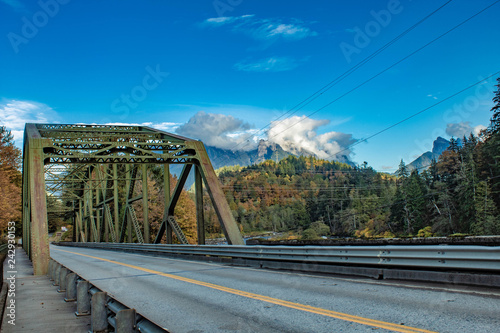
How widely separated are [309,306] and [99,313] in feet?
11.2

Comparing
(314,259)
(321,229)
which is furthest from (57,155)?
(321,229)

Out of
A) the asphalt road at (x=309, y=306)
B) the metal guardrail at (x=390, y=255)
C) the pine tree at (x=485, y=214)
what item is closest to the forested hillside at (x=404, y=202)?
the pine tree at (x=485, y=214)

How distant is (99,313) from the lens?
5.97 m

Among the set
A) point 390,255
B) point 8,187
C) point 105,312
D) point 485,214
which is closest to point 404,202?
point 485,214

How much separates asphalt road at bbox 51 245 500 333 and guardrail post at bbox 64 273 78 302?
115cm

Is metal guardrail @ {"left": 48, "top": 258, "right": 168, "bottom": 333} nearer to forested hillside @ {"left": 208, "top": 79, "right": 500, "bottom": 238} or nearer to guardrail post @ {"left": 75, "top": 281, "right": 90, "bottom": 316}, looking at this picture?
guardrail post @ {"left": 75, "top": 281, "right": 90, "bottom": 316}

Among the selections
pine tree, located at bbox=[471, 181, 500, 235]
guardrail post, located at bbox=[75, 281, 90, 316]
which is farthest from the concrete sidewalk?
pine tree, located at bbox=[471, 181, 500, 235]

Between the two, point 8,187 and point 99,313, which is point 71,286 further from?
point 8,187

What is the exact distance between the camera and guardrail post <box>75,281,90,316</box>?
744 centimetres

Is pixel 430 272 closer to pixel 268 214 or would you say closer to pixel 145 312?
pixel 145 312

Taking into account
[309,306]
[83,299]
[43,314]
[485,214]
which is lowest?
[485,214]

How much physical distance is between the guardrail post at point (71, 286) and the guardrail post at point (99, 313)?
11.0 feet

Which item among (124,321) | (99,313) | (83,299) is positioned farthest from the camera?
(83,299)

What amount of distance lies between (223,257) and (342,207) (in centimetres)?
12525
